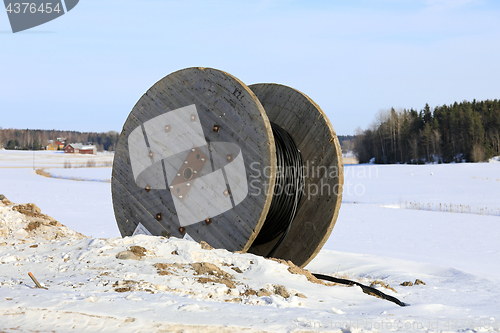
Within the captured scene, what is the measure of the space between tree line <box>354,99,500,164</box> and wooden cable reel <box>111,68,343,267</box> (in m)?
56.2

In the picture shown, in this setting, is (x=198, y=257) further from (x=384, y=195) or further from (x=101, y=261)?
(x=384, y=195)

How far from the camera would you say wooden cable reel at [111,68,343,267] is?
6.18 m

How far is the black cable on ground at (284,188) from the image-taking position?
6754 millimetres

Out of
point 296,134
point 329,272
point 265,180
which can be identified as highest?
point 296,134

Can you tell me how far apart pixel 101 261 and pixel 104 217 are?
28.4 feet

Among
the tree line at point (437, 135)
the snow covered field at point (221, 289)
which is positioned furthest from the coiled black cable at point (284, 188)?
the tree line at point (437, 135)

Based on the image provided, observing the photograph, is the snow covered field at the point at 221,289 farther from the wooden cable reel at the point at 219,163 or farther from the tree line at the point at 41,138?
the tree line at the point at 41,138

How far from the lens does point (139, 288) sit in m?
4.26

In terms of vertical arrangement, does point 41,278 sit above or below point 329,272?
above

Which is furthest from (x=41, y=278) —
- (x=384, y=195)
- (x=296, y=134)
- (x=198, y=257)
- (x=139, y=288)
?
(x=384, y=195)

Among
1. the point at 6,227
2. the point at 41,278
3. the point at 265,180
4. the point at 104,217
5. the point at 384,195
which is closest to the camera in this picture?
the point at 41,278

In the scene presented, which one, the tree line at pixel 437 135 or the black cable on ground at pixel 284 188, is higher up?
the tree line at pixel 437 135

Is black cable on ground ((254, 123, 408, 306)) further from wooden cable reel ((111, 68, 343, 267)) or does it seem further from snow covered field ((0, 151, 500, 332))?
snow covered field ((0, 151, 500, 332))

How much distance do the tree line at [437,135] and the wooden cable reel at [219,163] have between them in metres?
56.2
